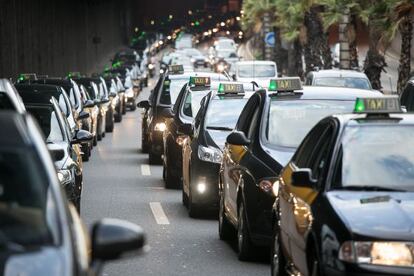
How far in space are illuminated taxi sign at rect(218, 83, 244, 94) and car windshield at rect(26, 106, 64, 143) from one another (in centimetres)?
226

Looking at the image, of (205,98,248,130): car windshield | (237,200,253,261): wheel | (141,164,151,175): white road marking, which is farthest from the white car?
(237,200,253,261): wheel

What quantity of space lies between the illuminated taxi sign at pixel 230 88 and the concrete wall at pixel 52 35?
1181 inches

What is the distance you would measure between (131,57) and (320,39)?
1755 inches

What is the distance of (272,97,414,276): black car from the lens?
29.1ft

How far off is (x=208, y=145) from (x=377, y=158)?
24.4 feet

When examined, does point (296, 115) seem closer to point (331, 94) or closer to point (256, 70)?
point (331, 94)

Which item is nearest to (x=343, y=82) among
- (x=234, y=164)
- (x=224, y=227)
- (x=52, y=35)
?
(x=224, y=227)

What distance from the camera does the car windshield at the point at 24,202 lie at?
6.27 m

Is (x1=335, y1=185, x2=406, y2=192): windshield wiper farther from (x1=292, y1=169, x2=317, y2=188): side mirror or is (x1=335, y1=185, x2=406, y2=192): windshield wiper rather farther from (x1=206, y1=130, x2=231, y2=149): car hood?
(x1=206, y1=130, x2=231, y2=149): car hood

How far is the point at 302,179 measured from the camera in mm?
9945

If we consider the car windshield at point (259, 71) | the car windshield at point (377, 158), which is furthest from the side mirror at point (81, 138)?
the car windshield at point (259, 71)

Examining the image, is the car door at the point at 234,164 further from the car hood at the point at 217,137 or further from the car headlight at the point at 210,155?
the car hood at the point at 217,137

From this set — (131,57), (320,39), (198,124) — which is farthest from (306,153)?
(131,57)

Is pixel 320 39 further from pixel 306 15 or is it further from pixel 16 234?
pixel 16 234
